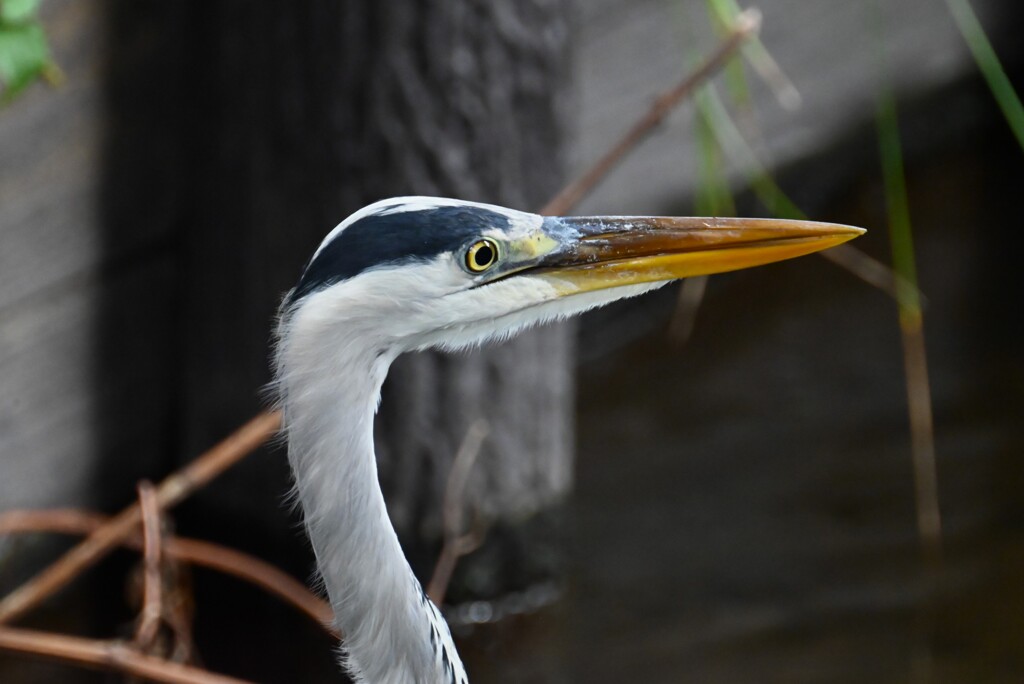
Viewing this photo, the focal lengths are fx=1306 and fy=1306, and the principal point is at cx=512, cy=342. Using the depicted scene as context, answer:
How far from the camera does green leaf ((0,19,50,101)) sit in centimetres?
154

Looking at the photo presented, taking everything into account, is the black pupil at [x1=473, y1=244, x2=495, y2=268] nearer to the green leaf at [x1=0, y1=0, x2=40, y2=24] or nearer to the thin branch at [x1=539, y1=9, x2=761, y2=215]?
the thin branch at [x1=539, y1=9, x2=761, y2=215]

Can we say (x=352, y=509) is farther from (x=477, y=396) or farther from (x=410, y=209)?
(x=477, y=396)

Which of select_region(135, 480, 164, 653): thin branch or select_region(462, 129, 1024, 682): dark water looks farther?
select_region(462, 129, 1024, 682): dark water

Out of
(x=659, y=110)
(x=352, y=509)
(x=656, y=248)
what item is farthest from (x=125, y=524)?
(x=659, y=110)

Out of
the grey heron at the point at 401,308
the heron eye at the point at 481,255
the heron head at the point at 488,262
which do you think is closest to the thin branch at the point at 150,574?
the grey heron at the point at 401,308

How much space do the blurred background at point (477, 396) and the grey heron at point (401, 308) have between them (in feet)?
1.90

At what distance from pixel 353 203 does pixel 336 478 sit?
3.94 feet

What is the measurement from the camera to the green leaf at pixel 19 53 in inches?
60.7

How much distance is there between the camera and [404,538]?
2.56m

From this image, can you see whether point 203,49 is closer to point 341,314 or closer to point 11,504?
point 11,504

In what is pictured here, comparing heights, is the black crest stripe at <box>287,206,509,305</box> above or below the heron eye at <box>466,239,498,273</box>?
above

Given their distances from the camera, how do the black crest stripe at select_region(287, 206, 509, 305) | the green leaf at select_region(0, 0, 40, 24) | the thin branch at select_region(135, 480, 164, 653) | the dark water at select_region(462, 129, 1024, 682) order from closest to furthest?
the black crest stripe at select_region(287, 206, 509, 305) < the thin branch at select_region(135, 480, 164, 653) < the green leaf at select_region(0, 0, 40, 24) < the dark water at select_region(462, 129, 1024, 682)

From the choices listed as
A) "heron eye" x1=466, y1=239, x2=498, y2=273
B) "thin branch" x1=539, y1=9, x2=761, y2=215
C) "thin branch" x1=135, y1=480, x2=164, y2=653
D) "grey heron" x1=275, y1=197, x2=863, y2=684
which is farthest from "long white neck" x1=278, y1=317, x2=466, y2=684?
"thin branch" x1=539, y1=9, x2=761, y2=215

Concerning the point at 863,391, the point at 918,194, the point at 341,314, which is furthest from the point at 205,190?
the point at 918,194
